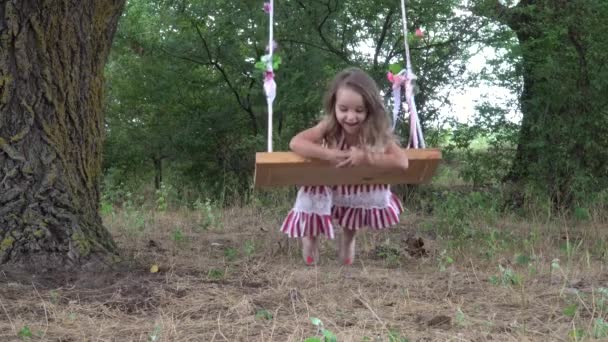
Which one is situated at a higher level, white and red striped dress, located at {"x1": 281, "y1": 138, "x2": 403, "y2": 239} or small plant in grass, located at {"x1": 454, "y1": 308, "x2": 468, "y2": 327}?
white and red striped dress, located at {"x1": 281, "y1": 138, "x2": 403, "y2": 239}

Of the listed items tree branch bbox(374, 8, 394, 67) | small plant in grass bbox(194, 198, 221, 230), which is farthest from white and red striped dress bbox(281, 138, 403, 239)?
tree branch bbox(374, 8, 394, 67)

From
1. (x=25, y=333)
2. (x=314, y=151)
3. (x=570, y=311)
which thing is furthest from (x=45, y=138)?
(x=570, y=311)

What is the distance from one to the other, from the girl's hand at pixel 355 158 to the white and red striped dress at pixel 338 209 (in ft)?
2.28

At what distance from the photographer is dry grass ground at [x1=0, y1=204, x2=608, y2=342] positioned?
8.21 feet

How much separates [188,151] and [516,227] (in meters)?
5.50

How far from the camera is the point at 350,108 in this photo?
378 centimetres

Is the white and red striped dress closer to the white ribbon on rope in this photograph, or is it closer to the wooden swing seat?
the wooden swing seat

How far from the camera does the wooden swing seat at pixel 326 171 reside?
3.49 meters

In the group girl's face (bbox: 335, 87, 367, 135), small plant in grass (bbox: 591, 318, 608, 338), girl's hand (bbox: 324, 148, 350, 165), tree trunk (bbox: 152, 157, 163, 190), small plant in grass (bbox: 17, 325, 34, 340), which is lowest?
small plant in grass (bbox: 17, 325, 34, 340)

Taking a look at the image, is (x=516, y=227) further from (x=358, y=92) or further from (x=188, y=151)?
(x=188, y=151)

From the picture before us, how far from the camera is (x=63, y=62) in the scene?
11.3 ft

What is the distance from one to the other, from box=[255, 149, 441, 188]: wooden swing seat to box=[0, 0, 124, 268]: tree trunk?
3.00 feet

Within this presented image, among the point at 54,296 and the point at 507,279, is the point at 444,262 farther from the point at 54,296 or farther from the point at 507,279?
the point at 54,296

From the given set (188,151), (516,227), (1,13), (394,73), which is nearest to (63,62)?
(1,13)
